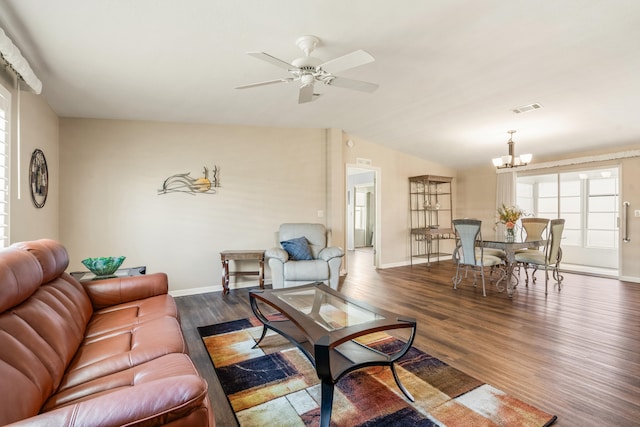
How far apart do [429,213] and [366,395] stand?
19.9 ft

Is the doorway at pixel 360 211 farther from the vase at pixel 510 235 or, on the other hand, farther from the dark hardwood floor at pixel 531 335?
the dark hardwood floor at pixel 531 335

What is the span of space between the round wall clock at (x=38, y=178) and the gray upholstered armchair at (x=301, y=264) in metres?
2.51

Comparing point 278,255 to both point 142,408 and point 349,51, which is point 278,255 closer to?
point 349,51

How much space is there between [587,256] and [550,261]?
2913 millimetres


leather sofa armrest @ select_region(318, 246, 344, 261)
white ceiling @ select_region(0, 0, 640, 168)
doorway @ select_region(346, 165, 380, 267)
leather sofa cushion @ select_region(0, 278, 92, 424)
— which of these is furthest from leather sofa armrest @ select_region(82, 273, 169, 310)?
doorway @ select_region(346, 165, 380, 267)

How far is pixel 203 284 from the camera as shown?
4.65 m

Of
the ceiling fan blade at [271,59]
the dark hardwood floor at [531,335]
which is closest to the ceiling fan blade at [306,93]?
the ceiling fan blade at [271,59]

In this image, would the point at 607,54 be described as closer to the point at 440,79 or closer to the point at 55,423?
the point at 440,79

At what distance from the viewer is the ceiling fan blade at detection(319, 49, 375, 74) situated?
7.36 ft

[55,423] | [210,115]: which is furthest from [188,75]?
[55,423]

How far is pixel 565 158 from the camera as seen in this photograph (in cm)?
598

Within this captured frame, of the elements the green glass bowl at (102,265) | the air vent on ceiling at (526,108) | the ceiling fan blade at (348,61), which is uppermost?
the air vent on ceiling at (526,108)

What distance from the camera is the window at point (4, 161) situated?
243 centimetres

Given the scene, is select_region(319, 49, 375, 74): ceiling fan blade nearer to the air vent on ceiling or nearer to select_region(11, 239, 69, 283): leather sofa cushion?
select_region(11, 239, 69, 283): leather sofa cushion
